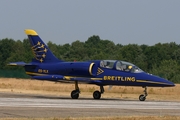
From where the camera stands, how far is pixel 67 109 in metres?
20.4

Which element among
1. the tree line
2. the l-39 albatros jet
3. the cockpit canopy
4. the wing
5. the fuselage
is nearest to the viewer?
the fuselage

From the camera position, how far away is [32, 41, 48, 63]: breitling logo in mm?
32719

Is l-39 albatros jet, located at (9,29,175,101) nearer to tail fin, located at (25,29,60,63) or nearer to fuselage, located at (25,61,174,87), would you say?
fuselage, located at (25,61,174,87)

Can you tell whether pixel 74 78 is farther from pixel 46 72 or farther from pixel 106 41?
pixel 106 41

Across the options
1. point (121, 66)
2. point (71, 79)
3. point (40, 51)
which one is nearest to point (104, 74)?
point (121, 66)

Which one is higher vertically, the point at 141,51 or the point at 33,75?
the point at 141,51

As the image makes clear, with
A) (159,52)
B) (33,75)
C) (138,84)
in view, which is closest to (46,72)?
(33,75)

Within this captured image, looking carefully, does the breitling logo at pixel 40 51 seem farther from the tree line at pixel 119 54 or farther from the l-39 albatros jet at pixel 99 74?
the tree line at pixel 119 54

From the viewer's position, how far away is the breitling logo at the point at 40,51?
3272 cm

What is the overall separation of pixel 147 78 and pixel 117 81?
1.72 m

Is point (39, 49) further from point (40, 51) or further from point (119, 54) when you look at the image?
point (119, 54)

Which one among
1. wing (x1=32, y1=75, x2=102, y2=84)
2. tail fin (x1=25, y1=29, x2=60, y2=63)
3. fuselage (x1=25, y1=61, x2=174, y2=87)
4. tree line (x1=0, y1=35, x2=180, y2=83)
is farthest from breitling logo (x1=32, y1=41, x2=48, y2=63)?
tree line (x1=0, y1=35, x2=180, y2=83)

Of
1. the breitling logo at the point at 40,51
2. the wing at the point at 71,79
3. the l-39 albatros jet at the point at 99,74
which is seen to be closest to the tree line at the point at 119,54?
the breitling logo at the point at 40,51

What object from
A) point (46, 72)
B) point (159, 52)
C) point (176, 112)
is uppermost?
point (159, 52)
